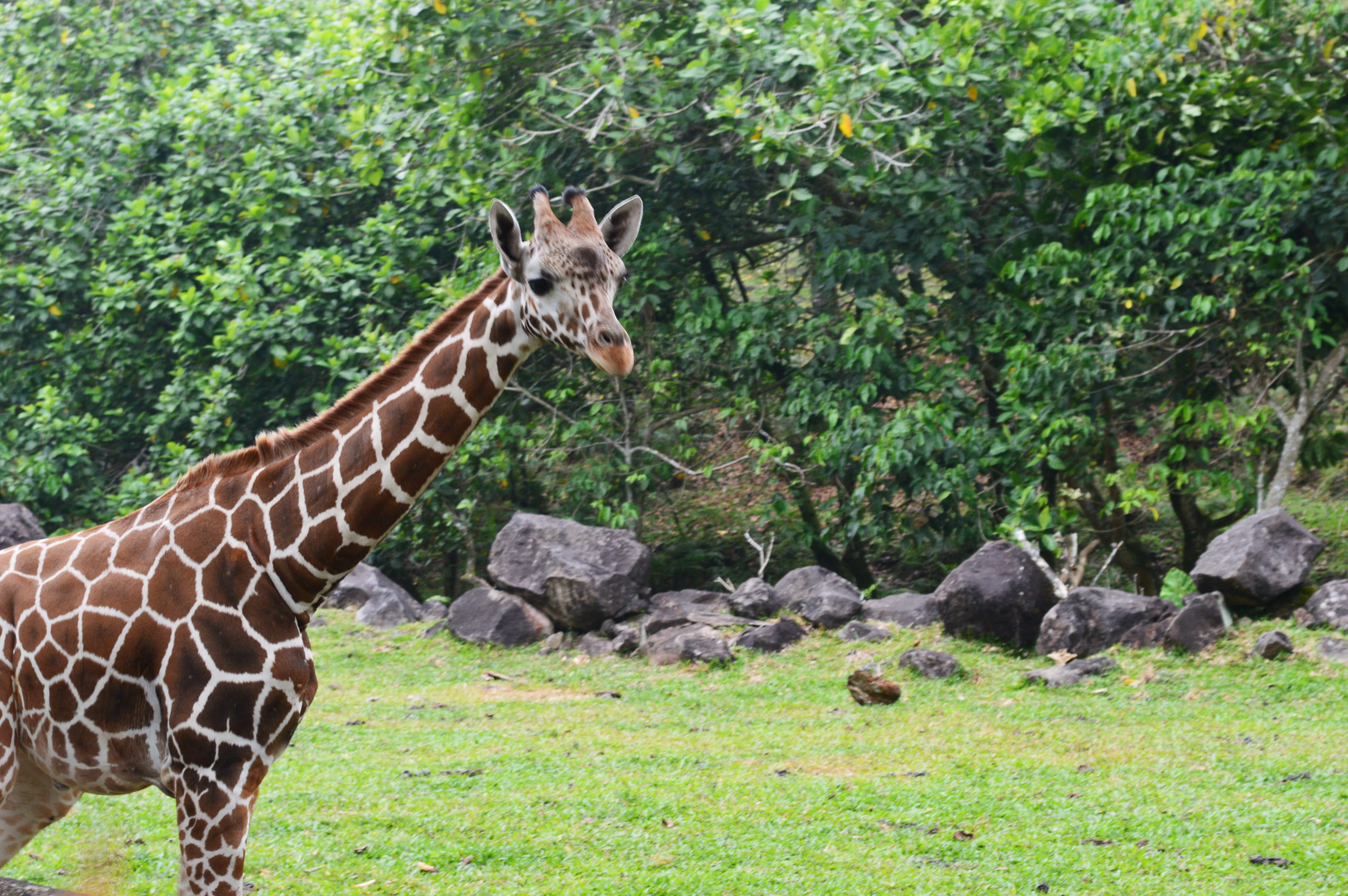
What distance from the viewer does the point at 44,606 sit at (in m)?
3.86

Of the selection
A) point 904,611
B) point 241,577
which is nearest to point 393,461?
point 241,577

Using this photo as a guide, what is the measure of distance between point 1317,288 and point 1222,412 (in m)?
1.30

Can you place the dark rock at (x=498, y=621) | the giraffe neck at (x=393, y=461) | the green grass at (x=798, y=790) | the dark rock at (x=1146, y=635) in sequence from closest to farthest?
the giraffe neck at (x=393, y=461), the green grass at (x=798, y=790), the dark rock at (x=1146, y=635), the dark rock at (x=498, y=621)

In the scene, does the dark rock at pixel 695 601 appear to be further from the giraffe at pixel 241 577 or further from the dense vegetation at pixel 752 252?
the giraffe at pixel 241 577

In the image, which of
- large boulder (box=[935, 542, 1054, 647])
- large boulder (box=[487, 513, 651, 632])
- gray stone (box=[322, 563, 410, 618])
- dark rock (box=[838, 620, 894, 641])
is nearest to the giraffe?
large boulder (box=[935, 542, 1054, 647])

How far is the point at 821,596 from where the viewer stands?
11406 mm

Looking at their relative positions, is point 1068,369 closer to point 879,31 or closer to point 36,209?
point 879,31

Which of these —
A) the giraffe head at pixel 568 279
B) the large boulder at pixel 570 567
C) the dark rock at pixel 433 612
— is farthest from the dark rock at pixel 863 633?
the giraffe head at pixel 568 279

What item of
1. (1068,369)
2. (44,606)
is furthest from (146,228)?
(44,606)

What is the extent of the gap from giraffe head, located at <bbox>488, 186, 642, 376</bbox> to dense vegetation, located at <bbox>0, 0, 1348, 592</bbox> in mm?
6890

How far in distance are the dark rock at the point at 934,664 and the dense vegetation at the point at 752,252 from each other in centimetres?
164

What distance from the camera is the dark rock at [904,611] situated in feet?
36.4

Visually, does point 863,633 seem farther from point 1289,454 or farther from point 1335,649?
point 1289,454

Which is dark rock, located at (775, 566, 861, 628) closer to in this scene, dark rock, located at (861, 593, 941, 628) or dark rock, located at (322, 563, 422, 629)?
dark rock, located at (861, 593, 941, 628)
